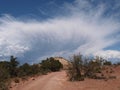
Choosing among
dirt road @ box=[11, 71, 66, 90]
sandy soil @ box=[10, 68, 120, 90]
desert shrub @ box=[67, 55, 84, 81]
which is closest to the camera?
sandy soil @ box=[10, 68, 120, 90]

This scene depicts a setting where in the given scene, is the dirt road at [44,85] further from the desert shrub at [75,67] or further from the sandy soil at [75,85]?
the desert shrub at [75,67]

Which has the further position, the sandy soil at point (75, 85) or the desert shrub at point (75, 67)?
the desert shrub at point (75, 67)

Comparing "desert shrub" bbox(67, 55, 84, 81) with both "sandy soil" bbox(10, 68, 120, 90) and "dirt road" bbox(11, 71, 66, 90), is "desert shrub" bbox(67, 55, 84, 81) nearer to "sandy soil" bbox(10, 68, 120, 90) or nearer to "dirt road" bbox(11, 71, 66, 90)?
"dirt road" bbox(11, 71, 66, 90)

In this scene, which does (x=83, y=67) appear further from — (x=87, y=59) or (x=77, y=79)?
(x=77, y=79)

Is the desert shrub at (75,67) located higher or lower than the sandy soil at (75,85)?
higher

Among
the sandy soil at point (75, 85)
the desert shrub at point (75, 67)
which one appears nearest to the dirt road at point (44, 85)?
the sandy soil at point (75, 85)

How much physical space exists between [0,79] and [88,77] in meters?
14.3

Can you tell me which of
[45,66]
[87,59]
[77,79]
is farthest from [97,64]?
[45,66]

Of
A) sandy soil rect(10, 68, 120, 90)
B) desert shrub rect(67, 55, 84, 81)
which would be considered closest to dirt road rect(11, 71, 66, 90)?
sandy soil rect(10, 68, 120, 90)

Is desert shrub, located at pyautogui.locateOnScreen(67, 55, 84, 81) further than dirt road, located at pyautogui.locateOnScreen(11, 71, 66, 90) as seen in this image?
Yes

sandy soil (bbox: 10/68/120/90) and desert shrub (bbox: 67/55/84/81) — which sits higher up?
desert shrub (bbox: 67/55/84/81)

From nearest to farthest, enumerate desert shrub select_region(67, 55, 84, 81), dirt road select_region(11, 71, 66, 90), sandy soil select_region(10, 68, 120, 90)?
sandy soil select_region(10, 68, 120, 90)
dirt road select_region(11, 71, 66, 90)
desert shrub select_region(67, 55, 84, 81)

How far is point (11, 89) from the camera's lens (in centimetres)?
3244

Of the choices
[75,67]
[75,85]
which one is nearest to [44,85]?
[75,85]
